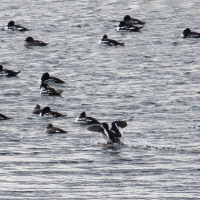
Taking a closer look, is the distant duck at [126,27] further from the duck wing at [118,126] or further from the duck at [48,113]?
the duck wing at [118,126]

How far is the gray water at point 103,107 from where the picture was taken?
15750 mm

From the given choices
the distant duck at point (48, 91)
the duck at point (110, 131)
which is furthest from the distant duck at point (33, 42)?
the duck at point (110, 131)

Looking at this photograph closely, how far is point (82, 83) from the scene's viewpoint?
102 ft

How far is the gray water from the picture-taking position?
51.7ft

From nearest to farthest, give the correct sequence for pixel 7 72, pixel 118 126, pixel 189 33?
pixel 118 126 < pixel 7 72 < pixel 189 33

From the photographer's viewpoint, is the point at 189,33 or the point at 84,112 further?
the point at 189,33

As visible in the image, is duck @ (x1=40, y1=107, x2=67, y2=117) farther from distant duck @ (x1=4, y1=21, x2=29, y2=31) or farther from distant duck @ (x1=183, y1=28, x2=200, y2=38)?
distant duck @ (x1=4, y1=21, x2=29, y2=31)

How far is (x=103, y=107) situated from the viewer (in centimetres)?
2609

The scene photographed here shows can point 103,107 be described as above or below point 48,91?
above

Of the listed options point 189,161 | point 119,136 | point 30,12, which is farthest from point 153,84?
point 30,12

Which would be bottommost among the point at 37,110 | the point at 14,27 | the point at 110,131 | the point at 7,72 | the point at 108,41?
the point at 14,27

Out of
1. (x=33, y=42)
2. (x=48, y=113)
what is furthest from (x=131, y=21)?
→ (x=48, y=113)

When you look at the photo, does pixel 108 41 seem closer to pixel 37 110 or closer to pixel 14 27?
pixel 14 27

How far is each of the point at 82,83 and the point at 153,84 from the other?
3331 mm
